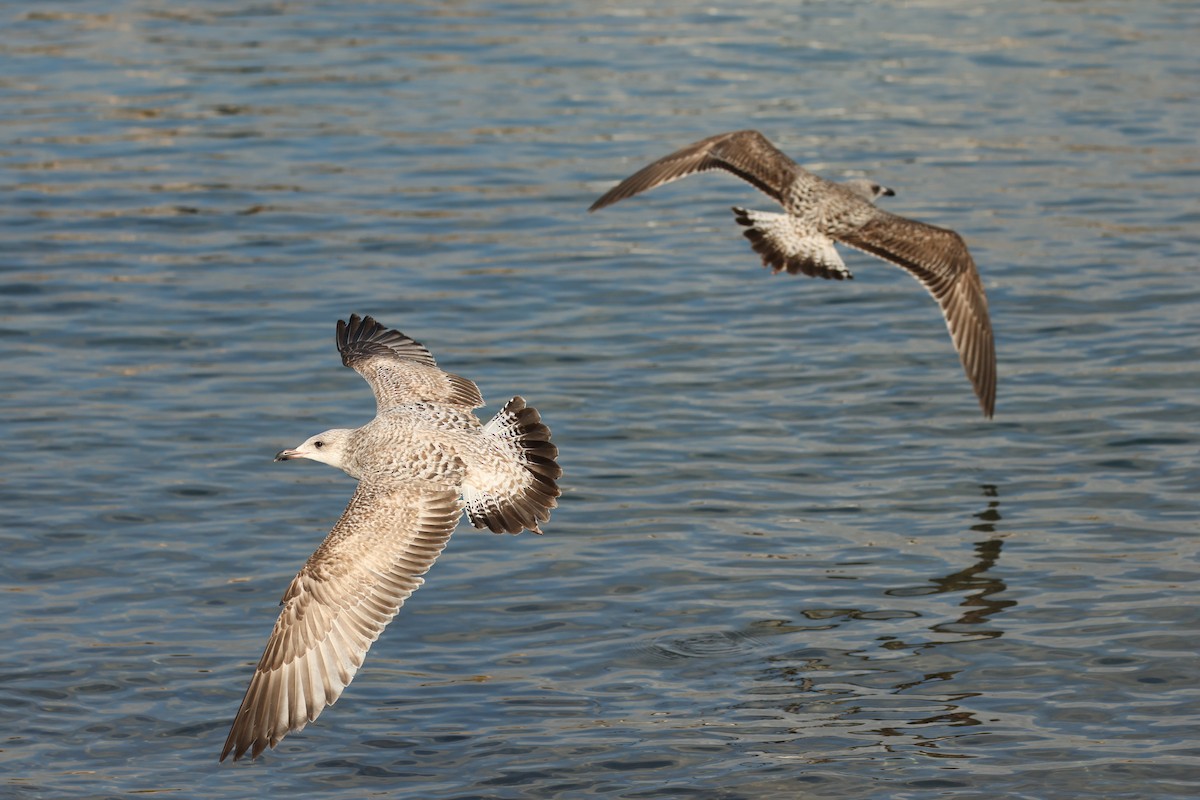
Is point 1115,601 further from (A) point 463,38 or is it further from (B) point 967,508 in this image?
(A) point 463,38

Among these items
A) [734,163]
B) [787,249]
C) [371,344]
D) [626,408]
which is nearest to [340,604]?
[371,344]

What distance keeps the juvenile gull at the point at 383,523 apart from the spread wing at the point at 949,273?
11.5 ft

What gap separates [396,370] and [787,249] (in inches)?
105

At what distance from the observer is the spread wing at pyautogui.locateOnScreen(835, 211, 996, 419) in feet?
35.7

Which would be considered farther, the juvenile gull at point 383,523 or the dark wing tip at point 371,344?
the dark wing tip at point 371,344

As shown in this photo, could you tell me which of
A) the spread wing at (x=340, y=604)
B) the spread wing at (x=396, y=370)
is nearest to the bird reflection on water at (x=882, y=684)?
the spread wing at (x=340, y=604)

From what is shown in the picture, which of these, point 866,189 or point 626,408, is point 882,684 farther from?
point 866,189

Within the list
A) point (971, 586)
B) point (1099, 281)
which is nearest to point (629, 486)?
→ point (971, 586)

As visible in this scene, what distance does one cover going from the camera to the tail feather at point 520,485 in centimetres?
773

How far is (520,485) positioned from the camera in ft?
25.7

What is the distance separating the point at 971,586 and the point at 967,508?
0.94m

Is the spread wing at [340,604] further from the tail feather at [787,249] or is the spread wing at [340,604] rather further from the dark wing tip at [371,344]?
the tail feather at [787,249]

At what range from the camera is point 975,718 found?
314 inches

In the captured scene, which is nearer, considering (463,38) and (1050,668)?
(1050,668)
